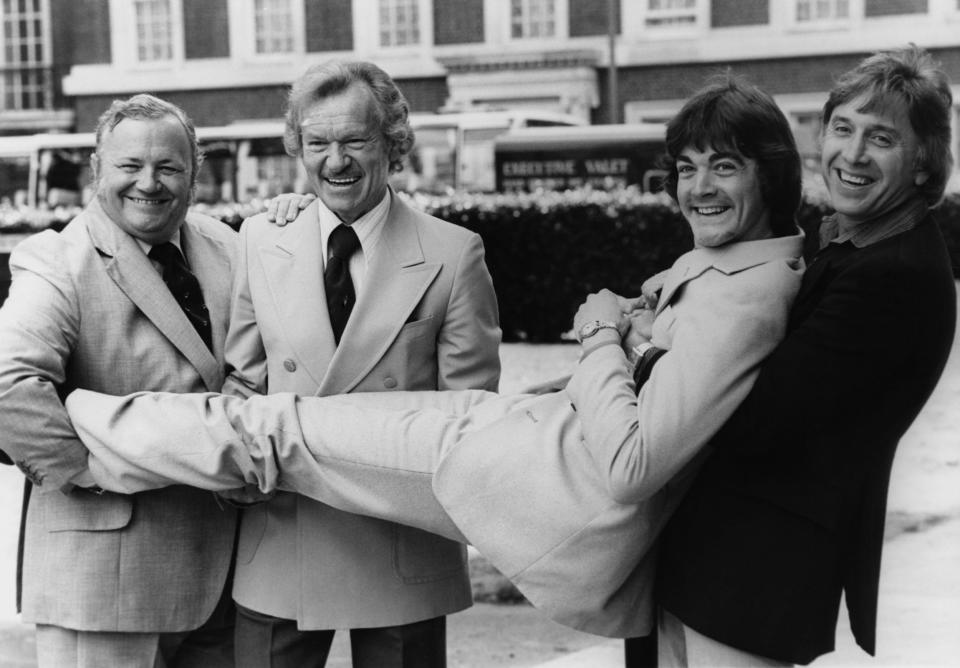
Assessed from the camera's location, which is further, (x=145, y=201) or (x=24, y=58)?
(x=24, y=58)

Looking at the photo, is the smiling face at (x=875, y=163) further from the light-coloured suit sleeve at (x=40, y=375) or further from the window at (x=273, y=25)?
the window at (x=273, y=25)

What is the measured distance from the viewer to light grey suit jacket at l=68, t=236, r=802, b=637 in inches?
87.7

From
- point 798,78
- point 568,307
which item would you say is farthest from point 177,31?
point 568,307

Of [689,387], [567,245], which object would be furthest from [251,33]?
[689,387]

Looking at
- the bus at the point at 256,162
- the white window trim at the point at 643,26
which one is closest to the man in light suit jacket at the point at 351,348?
the bus at the point at 256,162

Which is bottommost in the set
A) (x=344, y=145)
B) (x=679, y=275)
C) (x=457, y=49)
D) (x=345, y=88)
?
(x=679, y=275)

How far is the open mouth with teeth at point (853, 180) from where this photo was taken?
7.89ft

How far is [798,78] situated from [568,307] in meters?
15.5

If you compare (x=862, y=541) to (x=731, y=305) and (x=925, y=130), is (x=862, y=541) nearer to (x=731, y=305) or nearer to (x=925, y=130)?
(x=731, y=305)

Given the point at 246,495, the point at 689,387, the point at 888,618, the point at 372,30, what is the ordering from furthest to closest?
the point at 372,30 → the point at 888,618 → the point at 246,495 → the point at 689,387

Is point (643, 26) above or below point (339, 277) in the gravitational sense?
above

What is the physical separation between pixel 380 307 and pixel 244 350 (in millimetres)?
330

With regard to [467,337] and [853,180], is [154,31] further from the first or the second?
[853,180]

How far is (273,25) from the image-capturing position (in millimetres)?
28375
